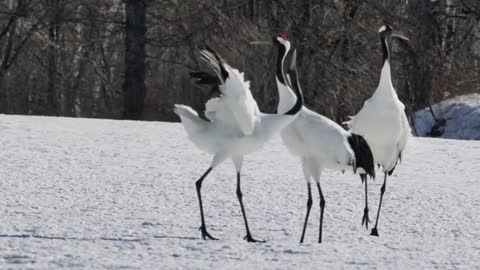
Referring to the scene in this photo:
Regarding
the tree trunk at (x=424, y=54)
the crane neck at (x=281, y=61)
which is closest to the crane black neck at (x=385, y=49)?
the crane neck at (x=281, y=61)

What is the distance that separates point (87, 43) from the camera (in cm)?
2384

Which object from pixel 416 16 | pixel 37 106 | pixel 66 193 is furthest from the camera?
pixel 37 106

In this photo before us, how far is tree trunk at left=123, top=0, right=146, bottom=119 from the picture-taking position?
68.2ft

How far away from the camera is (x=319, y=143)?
260 inches

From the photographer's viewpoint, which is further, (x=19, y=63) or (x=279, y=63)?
(x=19, y=63)

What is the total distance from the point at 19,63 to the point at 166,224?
1864cm

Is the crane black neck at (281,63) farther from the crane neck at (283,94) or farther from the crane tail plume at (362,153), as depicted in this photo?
the crane tail plume at (362,153)

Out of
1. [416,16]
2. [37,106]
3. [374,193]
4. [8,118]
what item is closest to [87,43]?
[37,106]

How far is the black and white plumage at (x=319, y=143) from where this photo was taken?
21.8ft

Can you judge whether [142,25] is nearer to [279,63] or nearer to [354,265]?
[279,63]

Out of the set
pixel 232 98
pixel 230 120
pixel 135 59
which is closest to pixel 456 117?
pixel 135 59

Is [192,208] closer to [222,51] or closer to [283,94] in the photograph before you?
[283,94]

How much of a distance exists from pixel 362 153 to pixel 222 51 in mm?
12958

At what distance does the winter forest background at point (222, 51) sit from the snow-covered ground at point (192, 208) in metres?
7.13
